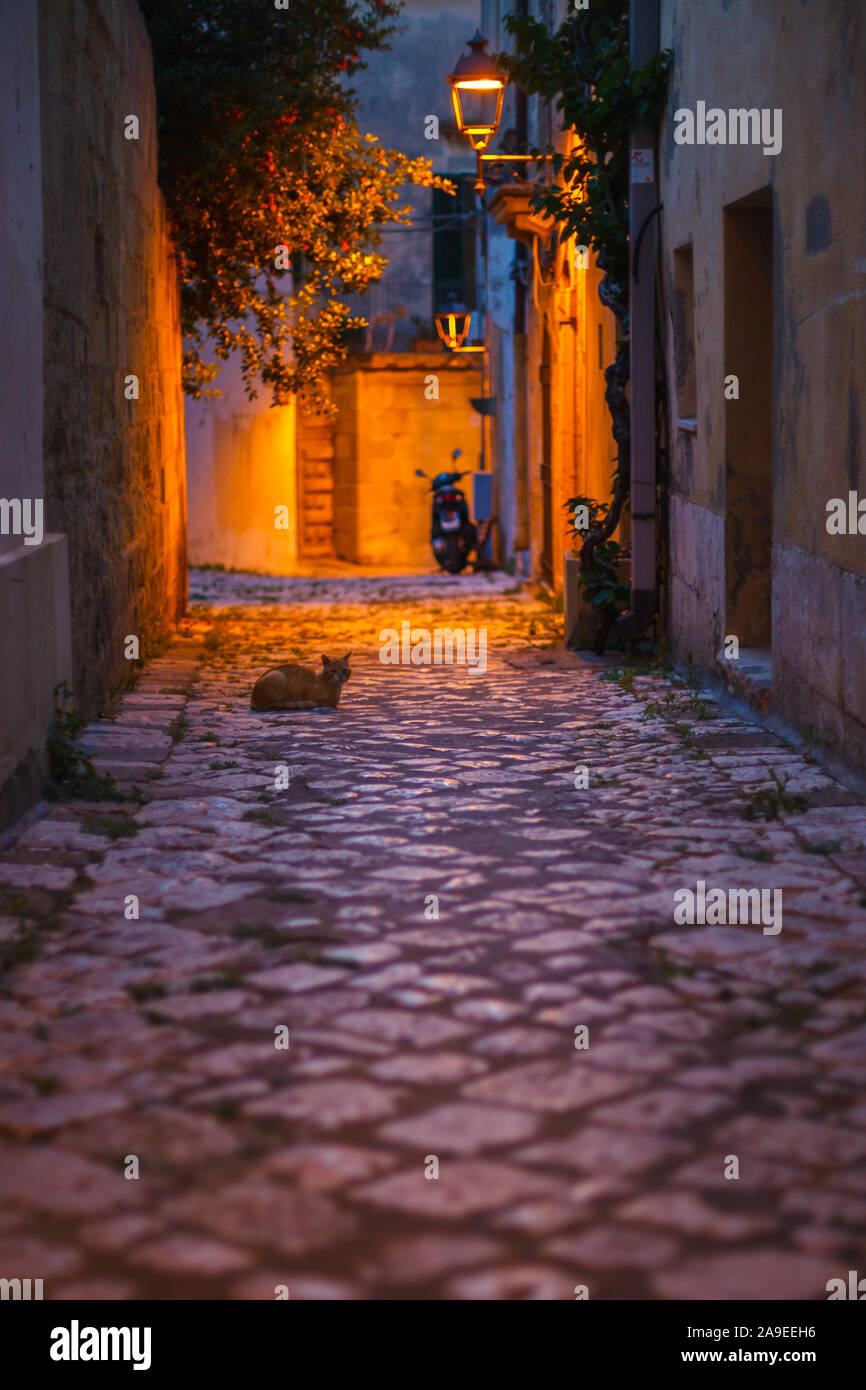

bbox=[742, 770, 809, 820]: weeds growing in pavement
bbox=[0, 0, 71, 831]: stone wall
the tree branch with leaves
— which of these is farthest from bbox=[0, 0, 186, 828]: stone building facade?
bbox=[742, 770, 809, 820]: weeds growing in pavement

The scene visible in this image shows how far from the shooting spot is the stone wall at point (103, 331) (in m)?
6.91

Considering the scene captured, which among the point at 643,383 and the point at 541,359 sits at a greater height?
the point at 541,359

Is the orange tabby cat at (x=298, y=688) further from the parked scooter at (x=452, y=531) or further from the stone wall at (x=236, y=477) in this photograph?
the parked scooter at (x=452, y=531)

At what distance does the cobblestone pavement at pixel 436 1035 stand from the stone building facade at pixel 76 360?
802 mm

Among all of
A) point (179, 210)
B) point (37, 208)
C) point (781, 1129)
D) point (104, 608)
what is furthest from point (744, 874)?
point (179, 210)

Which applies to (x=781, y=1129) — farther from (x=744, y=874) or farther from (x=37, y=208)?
(x=37, y=208)

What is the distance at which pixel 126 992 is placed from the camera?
3717 millimetres

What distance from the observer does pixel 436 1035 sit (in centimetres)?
338

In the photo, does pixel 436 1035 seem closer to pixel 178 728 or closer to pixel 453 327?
pixel 178 728

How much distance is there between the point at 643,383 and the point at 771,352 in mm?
2013

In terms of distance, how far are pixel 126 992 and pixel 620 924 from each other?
4.27 ft

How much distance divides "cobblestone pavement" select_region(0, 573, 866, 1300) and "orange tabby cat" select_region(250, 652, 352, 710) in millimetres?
1651

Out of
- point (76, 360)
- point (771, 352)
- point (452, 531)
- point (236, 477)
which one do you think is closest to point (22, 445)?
point (76, 360)

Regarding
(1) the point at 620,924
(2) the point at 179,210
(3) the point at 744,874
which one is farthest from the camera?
(2) the point at 179,210
